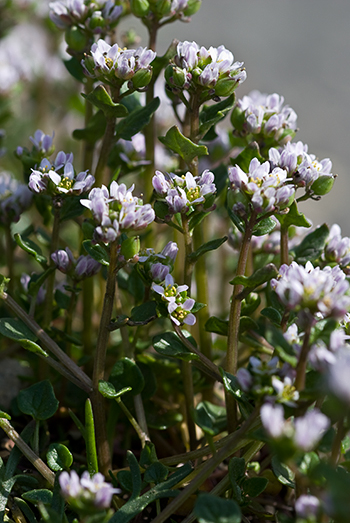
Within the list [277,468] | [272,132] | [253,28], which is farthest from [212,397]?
[253,28]

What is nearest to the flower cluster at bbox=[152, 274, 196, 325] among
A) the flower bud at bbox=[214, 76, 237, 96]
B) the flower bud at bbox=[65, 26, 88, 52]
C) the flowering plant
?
the flowering plant

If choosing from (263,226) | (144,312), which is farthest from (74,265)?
(263,226)

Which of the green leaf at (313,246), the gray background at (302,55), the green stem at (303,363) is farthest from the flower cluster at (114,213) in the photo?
the gray background at (302,55)

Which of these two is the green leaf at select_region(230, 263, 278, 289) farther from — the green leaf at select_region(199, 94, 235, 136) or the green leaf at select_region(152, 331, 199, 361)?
the green leaf at select_region(199, 94, 235, 136)

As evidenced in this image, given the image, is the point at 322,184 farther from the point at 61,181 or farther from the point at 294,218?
the point at 61,181

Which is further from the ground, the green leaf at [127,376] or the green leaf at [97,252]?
the green leaf at [97,252]

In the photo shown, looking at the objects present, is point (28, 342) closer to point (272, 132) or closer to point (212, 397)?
point (212, 397)

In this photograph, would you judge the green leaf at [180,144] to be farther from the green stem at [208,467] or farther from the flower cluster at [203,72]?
the green stem at [208,467]
